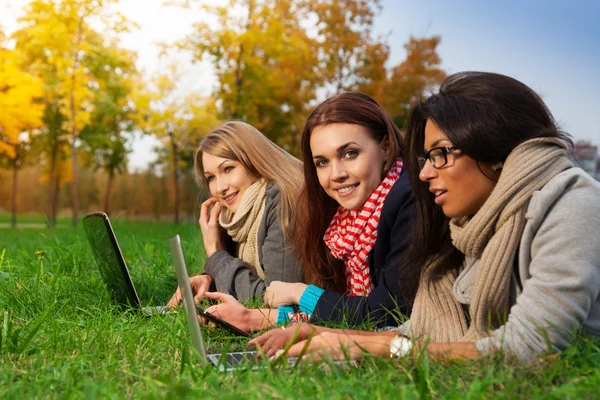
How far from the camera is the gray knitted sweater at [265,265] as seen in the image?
4.07m

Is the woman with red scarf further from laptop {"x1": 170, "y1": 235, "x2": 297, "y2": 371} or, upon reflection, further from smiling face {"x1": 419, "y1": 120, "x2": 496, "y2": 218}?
laptop {"x1": 170, "y1": 235, "x2": 297, "y2": 371}

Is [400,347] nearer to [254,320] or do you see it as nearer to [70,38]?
[254,320]

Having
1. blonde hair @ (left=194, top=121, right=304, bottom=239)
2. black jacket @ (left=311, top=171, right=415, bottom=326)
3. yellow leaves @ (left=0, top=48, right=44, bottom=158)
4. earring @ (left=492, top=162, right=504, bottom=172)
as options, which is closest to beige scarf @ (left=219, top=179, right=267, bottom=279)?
blonde hair @ (left=194, top=121, right=304, bottom=239)

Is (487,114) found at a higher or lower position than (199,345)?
higher

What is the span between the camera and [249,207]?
4.27 m

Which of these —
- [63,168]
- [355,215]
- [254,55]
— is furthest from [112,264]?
[63,168]

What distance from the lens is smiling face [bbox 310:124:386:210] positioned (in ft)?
11.0

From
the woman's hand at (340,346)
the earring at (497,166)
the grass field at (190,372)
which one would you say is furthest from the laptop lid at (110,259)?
the earring at (497,166)

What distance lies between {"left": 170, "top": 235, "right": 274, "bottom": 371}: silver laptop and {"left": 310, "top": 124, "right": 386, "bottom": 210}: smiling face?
3.59ft

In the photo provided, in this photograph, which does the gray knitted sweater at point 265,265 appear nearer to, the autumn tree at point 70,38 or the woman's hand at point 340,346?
the woman's hand at point 340,346

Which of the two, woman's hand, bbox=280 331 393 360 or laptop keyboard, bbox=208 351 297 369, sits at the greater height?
woman's hand, bbox=280 331 393 360

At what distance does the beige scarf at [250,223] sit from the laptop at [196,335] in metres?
1.72

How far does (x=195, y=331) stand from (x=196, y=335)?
0.08ft

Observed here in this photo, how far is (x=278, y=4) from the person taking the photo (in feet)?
64.5
